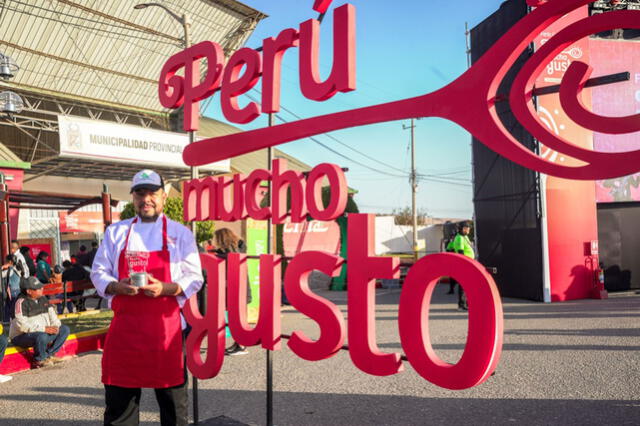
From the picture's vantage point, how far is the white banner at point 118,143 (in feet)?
76.9

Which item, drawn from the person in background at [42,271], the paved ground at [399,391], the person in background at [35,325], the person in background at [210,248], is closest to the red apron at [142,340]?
the paved ground at [399,391]

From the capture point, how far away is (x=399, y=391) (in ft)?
18.9

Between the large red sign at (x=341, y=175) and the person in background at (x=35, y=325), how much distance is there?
3793 millimetres

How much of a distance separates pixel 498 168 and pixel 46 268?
11974 millimetres

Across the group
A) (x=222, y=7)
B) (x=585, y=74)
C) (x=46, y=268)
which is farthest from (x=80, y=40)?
(x=585, y=74)

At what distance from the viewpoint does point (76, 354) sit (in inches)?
322

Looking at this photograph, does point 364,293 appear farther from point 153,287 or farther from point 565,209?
point 565,209

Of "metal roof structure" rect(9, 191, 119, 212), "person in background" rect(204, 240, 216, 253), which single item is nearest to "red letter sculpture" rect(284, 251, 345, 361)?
"person in background" rect(204, 240, 216, 253)

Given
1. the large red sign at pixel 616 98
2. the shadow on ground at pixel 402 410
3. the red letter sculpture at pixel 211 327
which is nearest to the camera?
the red letter sculpture at pixel 211 327

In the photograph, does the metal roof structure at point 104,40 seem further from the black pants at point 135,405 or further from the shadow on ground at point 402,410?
the black pants at point 135,405

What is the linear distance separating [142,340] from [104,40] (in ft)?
88.9

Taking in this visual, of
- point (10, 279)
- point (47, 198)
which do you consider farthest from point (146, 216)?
point (47, 198)

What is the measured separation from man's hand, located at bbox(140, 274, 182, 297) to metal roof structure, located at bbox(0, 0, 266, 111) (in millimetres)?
24451

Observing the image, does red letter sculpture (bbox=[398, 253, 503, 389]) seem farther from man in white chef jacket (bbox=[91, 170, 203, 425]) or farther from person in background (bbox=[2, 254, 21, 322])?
person in background (bbox=[2, 254, 21, 322])
